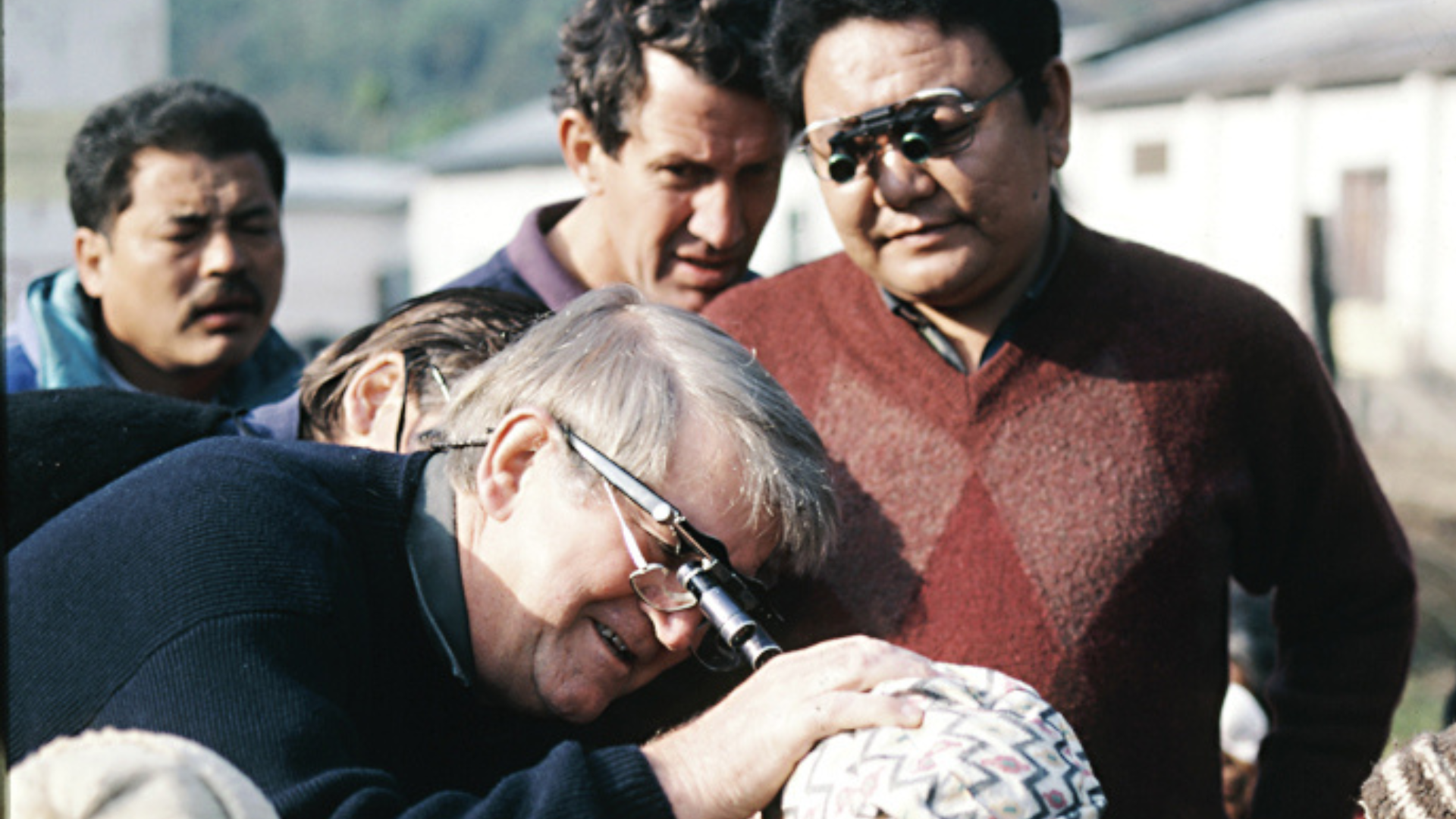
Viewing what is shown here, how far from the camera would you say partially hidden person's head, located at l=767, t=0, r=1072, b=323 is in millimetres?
2371

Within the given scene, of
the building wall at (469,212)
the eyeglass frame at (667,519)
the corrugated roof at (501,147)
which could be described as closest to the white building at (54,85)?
the eyeglass frame at (667,519)

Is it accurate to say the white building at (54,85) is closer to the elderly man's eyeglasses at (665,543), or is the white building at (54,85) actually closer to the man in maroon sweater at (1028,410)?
the man in maroon sweater at (1028,410)

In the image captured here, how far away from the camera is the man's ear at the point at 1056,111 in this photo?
2525 mm

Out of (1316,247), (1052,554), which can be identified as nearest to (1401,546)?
(1052,554)

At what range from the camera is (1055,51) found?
2539 millimetres

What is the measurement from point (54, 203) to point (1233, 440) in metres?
5.14

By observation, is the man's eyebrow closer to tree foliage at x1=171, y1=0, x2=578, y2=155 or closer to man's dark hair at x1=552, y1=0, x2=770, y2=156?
man's dark hair at x1=552, y1=0, x2=770, y2=156

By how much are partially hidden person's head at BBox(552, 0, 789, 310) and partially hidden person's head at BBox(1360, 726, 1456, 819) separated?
182 cm

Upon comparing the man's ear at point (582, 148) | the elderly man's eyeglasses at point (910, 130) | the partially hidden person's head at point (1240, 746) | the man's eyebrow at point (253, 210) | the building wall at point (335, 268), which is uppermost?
the elderly man's eyeglasses at point (910, 130)

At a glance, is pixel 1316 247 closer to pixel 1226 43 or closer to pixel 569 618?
pixel 569 618

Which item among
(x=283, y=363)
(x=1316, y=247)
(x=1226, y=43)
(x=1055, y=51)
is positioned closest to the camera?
(x=1055, y=51)

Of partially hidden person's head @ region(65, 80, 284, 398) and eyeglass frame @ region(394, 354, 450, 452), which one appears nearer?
eyeglass frame @ region(394, 354, 450, 452)

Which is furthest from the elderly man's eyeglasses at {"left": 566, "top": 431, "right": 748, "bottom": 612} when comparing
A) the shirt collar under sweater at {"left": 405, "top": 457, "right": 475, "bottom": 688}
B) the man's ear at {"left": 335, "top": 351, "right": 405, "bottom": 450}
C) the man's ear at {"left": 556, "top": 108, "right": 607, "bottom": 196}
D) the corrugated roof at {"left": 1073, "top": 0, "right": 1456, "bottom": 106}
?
the corrugated roof at {"left": 1073, "top": 0, "right": 1456, "bottom": 106}

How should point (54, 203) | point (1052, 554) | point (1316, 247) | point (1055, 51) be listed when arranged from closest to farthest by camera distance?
point (1052, 554)
point (1055, 51)
point (54, 203)
point (1316, 247)
